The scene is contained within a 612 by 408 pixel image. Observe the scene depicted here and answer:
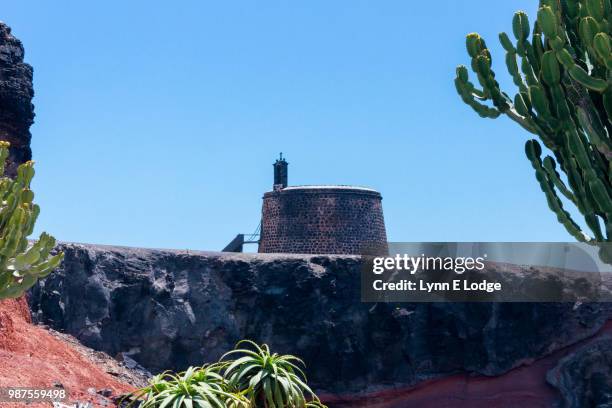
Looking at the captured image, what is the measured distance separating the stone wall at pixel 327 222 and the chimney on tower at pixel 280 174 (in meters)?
1.89

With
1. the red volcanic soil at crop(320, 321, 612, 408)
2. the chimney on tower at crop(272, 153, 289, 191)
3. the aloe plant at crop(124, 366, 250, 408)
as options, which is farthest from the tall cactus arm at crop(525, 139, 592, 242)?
the chimney on tower at crop(272, 153, 289, 191)

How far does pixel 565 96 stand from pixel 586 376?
49.7ft

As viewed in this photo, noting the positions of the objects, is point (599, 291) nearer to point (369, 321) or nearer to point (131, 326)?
point (369, 321)

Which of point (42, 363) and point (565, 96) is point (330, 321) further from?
point (565, 96)

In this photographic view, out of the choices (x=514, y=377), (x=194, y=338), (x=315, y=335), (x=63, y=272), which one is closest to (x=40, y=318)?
(x=63, y=272)

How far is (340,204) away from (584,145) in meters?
24.6

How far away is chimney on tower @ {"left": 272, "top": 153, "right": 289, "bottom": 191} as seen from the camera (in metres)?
40.3

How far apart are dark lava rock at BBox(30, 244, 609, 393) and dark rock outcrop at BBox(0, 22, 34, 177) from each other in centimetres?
367

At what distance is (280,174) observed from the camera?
1596 inches

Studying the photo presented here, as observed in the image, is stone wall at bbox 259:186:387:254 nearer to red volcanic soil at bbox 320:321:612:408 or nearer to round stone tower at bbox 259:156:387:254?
round stone tower at bbox 259:156:387:254

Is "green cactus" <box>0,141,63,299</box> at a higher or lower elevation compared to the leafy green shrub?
higher

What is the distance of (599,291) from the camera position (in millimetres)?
26891

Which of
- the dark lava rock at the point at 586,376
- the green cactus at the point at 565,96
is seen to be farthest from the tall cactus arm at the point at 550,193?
the dark lava rock at the point at 586,376

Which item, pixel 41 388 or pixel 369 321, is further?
pixel 369 321
